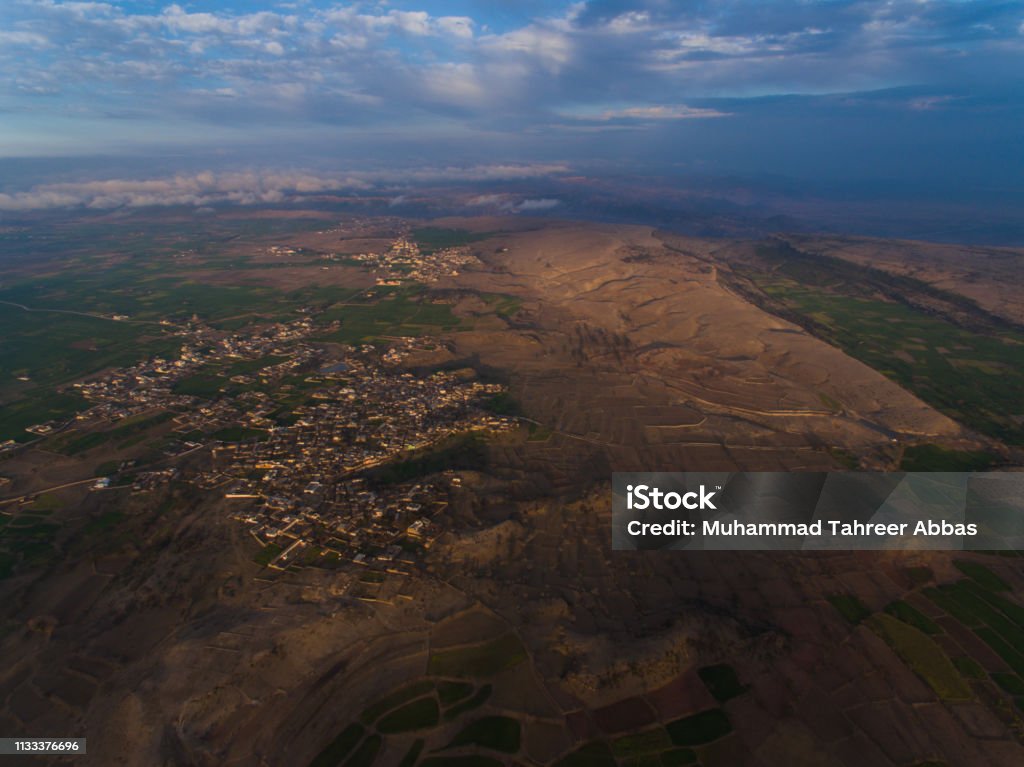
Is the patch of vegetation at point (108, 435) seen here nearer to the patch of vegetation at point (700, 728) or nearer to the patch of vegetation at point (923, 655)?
the patch of vegetation at point (700, 728)

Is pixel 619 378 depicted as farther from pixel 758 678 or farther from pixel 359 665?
pixel 359 665

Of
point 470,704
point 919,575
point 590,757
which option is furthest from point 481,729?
point 919,575

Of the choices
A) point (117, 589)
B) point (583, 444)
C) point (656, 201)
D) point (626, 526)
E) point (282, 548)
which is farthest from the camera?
point (656, 201)

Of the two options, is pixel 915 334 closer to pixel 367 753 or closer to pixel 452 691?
pixel 452 691

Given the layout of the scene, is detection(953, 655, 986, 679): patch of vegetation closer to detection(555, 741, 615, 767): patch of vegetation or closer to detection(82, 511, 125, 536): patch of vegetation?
detection(555, 741, 615, 767): patch of vegetation

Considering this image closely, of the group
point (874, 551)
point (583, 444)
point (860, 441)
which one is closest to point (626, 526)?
point (583, 444)

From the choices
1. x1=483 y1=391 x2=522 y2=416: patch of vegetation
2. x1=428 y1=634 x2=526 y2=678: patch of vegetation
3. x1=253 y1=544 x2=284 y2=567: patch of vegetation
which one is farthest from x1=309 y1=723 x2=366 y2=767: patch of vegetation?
x1=483 y1=391 x2=522 y2=416: patch of vegetation
